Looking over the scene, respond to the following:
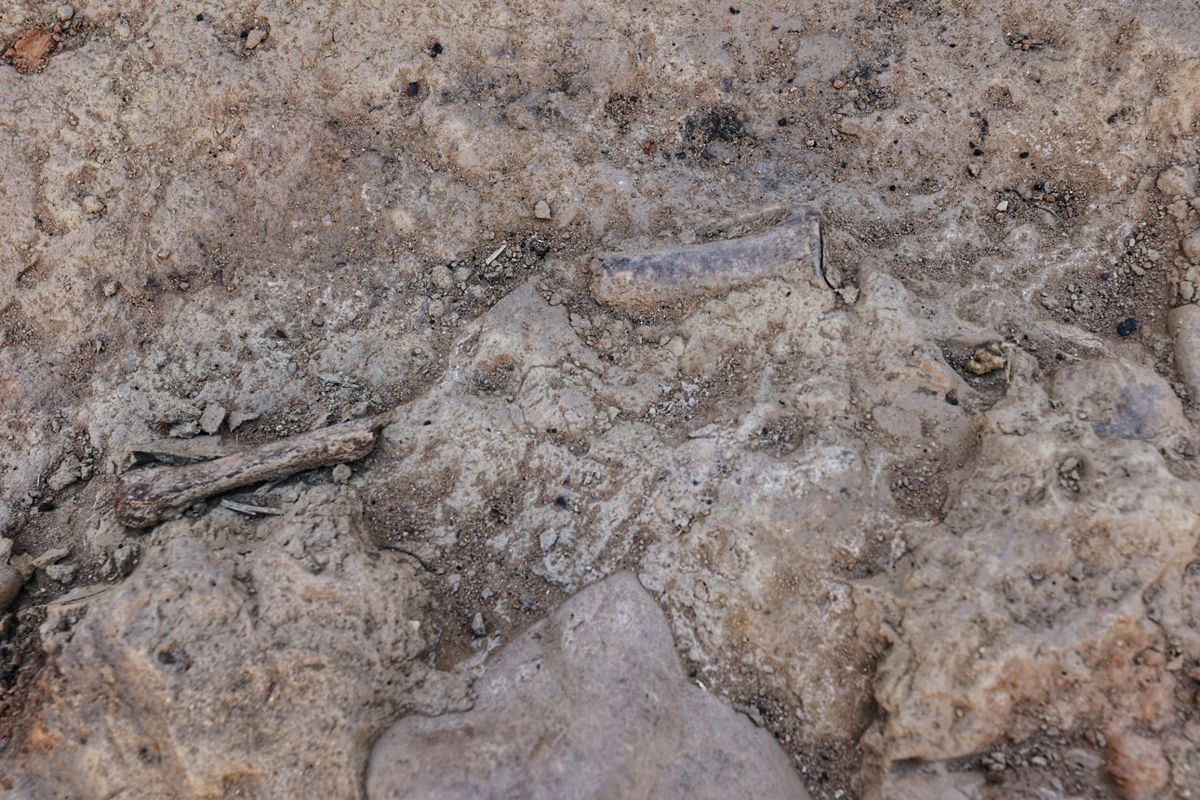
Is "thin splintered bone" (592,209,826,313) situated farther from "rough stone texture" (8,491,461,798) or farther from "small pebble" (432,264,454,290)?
"rough stone texture" (8,491,461,798)

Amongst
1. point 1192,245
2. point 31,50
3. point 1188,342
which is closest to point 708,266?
point 1188,342

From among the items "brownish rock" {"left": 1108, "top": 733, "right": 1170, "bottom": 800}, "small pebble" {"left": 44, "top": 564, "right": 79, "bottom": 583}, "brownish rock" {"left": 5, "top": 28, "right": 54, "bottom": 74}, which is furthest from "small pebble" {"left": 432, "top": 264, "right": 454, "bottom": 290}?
"brownish rock" {"left": 1108, "top": 733, "right": 1170, "bottom": 800}

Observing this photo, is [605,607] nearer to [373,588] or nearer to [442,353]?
[373,588]

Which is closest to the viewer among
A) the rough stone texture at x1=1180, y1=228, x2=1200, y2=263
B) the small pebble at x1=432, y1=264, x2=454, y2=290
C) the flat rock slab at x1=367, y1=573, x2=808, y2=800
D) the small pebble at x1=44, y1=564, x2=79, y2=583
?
the flat rock slab at x1=367, y1=573, x2=808, y2=800

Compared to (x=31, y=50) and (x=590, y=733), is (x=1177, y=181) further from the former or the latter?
(x=31, y=50)

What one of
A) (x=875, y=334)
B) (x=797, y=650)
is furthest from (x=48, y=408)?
(x=875, y=334)

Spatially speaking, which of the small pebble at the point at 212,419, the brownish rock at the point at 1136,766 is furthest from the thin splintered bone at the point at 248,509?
the brownish rock at the point at 1136,766

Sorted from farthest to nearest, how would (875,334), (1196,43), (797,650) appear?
(1196,43)
(875,334)
(797,650)
